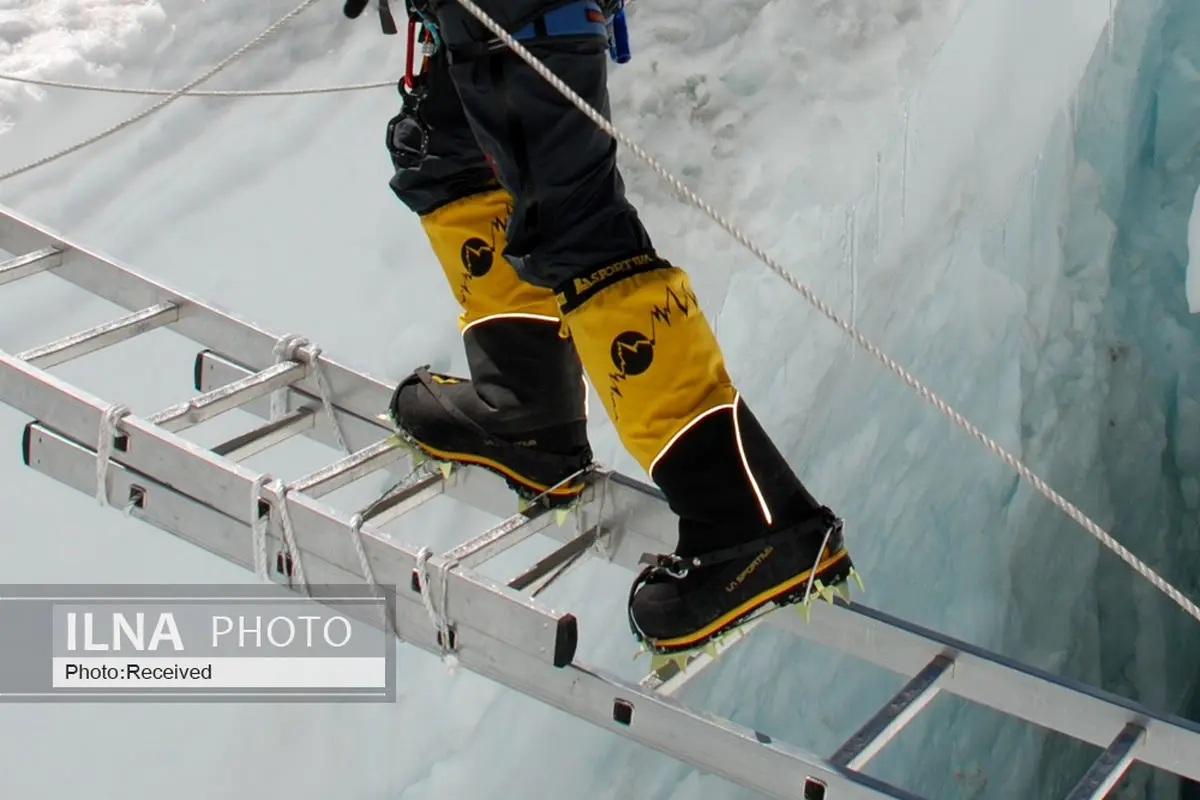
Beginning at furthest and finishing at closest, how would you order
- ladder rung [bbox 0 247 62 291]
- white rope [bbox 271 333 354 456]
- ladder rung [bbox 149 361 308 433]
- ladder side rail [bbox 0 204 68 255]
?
ladder side rail [bbox 0 204 68 255] < ladder rung [bbox 0 247 62 291] < white rope [bbox 271 333 354 456] < ladder rung [bbox 149 361 308 433]

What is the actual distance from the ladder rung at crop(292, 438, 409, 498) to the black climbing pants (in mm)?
361

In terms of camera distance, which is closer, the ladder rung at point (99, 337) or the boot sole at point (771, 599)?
the boot sole at point (771, 599)

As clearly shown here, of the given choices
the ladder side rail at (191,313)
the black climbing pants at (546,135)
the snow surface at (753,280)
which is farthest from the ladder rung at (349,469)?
the snow surface at (753,280)

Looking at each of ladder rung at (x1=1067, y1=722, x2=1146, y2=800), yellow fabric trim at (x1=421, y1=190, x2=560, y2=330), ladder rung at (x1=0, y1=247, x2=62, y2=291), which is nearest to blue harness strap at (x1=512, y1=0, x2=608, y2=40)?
yellow fabric trim at (x1=421, y1=190, x2=560, y2=330)

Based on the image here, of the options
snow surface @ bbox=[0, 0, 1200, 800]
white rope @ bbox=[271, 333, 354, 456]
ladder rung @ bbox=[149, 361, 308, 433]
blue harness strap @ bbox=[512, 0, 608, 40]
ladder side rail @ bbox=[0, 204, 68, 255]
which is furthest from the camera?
snow surface @ bbox=[0, 0, 1200, 800]

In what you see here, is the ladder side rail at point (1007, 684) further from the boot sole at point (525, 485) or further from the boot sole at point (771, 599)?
the boot sole at point (525, 485)

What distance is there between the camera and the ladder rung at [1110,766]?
118 cm

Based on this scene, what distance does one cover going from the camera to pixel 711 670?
2920 mm

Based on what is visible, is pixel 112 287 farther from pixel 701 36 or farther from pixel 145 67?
pixel 701 36

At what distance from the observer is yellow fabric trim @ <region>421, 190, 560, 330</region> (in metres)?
1.46

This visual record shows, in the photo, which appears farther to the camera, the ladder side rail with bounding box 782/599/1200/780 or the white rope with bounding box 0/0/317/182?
the white rope with bounding box 0/0/317/182

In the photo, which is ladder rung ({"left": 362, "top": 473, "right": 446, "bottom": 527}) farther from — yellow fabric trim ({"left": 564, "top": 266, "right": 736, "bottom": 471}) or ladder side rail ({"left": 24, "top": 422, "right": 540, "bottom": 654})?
yellow fabric trim ({"left": 564, "top": 266, "right": 736, "bottom": 471})

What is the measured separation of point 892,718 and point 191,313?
1039 millimetres

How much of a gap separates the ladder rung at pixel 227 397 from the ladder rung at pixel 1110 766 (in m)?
0.99
